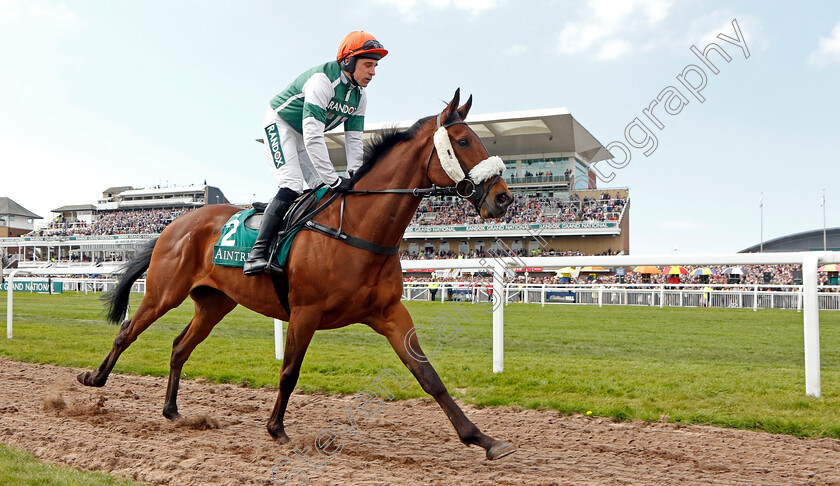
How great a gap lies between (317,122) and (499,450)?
2.20m

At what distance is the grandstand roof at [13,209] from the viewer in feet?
249

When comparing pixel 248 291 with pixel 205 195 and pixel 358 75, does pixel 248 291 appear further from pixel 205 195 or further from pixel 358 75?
pixel 205 195

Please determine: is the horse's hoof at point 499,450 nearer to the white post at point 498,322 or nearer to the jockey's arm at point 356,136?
the jockey's arm at point 356,136

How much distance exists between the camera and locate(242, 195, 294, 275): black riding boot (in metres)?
3.95

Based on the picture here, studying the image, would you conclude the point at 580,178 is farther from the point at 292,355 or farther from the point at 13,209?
the point at 13,209

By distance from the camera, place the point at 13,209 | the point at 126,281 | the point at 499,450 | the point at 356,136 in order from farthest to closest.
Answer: the point at 13,209, the point at 126,281, the point at 356,136, the point at 499,450

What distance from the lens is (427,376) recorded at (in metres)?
3.51

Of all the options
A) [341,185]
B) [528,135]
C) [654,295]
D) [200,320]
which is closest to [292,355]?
[341,185]

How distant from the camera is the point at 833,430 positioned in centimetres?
376

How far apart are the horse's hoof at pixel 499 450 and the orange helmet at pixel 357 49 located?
2406mm

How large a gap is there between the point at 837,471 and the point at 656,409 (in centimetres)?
146

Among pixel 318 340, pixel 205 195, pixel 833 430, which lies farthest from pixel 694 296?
pixel 205 195

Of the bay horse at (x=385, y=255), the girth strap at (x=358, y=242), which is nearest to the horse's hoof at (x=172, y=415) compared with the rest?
the bay horse at (x=385, y=255)

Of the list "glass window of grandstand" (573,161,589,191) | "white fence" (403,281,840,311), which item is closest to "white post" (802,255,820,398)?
"white fence" (403,281,840,311)
